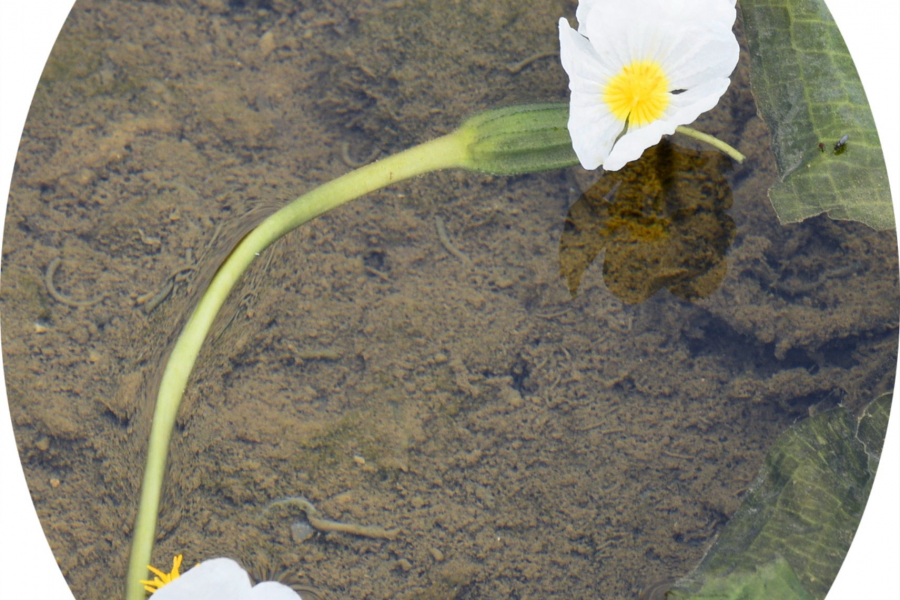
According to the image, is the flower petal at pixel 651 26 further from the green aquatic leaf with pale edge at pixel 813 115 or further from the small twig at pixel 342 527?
the small twig at pixel 342 527

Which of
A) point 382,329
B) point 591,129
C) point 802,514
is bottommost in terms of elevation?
point 802,514

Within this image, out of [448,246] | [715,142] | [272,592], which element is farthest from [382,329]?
[715,142]

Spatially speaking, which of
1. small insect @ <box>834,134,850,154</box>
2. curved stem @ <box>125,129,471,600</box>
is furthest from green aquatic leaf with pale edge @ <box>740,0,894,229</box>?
curved stem @ <box>125,129,471,600</box>

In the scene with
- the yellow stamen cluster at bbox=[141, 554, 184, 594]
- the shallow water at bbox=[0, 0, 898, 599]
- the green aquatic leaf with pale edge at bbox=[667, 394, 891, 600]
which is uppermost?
the shallow water at bbox=[0, 0, 898, 599]

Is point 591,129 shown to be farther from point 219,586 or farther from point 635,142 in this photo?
point 219,586

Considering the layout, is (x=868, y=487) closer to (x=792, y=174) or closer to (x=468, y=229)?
(x=792, y=174)

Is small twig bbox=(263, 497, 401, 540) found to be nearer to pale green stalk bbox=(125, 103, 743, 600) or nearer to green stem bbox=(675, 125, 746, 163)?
pale green stalk bbox=(125, 103, 743, 600)
